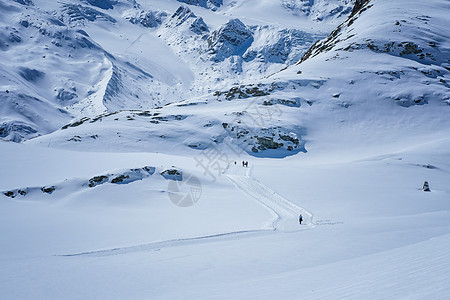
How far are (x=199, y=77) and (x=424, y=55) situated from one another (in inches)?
4844

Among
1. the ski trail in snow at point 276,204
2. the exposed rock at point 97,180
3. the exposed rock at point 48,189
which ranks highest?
the ski trail in snow at point 276,204

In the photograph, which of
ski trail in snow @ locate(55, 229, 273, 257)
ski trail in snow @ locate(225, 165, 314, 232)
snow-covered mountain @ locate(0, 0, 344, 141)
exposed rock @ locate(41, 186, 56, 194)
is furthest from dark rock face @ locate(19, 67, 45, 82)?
ski trail in snow @ locate(55, 229, 273, 257)

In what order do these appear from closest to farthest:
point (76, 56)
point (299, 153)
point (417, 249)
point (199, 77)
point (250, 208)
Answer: point (417, 249) < point (250, 208) < point (299, 153) < point (76, 56) < point (199, 77)

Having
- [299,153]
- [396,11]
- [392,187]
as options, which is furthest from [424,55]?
[392,187]

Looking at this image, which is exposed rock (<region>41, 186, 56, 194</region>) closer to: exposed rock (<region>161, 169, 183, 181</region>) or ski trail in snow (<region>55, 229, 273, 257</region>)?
exposed rock (<region>161, 169, 183, 181</region>)

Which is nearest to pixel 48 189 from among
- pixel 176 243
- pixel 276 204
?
pixel 176 243

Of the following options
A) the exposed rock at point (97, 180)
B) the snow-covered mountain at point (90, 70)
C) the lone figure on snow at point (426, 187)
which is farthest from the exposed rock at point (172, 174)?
the snow-covered mountain at point (90, 70)

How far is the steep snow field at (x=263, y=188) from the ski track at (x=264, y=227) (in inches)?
6.5

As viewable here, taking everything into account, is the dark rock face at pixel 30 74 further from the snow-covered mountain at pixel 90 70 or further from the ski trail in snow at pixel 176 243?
the ski trail in snow at pixel 176 243

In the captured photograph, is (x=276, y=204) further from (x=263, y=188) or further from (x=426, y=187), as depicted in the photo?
(x=426, y=187)

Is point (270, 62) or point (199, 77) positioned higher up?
point (270, 62)

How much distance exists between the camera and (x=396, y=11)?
95.2m

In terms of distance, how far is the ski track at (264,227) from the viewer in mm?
15141

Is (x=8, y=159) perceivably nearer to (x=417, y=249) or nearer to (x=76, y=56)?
(x=417, y=249)
